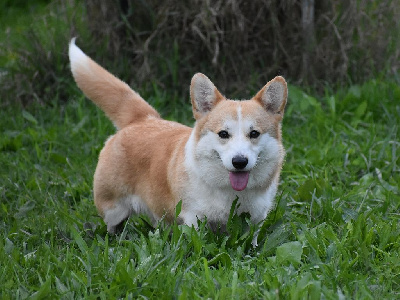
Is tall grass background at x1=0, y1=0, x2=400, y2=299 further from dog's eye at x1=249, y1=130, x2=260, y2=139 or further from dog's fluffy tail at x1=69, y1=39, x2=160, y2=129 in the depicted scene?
dog's fluffy tail at x1=69, y1=39, x2=160, y2=129

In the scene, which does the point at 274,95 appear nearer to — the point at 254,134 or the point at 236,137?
the point at 254,134

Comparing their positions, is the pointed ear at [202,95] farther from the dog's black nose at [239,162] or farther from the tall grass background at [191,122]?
the tall grass background at [191,122]

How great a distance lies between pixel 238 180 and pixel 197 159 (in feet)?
0.90

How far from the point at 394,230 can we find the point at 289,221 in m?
0.63

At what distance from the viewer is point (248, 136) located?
3.88 metres

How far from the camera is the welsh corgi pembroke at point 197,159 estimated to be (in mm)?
3889

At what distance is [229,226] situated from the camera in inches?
154

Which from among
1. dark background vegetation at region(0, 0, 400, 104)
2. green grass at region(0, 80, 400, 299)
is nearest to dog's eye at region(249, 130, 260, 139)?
green grass at region(0, 80, 400, 299)

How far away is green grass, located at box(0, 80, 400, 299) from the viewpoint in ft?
10.9

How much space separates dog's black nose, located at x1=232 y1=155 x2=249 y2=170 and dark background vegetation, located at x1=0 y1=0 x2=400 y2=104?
2.99 m

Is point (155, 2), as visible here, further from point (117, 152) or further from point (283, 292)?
point (283, 292)

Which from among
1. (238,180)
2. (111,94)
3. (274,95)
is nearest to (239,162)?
(238,180)

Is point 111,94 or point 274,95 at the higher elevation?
point 274,95

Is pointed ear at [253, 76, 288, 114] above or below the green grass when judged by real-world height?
above
